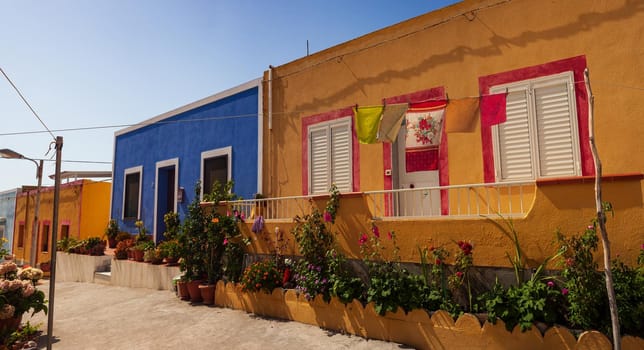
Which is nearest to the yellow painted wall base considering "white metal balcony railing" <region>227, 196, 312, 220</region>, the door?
"white metal balcony railing" <region>227, 196, 312, 220</region>

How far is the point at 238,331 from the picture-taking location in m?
6.30

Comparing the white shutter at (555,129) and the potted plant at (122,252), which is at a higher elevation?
the white shutter at (555,129)

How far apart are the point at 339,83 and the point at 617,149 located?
518 centimetres

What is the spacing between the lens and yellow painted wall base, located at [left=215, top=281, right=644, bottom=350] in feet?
13.7

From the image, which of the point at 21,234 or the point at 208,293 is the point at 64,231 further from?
the point at 208,293

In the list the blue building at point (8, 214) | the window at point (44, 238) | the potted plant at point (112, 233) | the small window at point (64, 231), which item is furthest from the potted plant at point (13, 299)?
the blue building at point (8, 214)

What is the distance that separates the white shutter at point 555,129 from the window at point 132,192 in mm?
13036

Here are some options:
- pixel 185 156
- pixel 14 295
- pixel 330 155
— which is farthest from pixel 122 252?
pixel 330 155

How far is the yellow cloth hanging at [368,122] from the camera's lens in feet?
20.8

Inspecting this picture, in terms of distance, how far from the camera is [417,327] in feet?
16.9

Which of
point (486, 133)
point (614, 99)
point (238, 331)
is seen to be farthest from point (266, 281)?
point (614, 99)

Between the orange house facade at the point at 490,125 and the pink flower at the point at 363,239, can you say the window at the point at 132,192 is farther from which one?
the pink flower at the point at 363,239

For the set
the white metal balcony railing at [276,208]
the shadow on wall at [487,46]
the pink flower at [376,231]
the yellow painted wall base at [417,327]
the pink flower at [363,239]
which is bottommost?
the yellow painted wall base at [417,327]

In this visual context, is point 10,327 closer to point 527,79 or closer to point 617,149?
point 527,79
